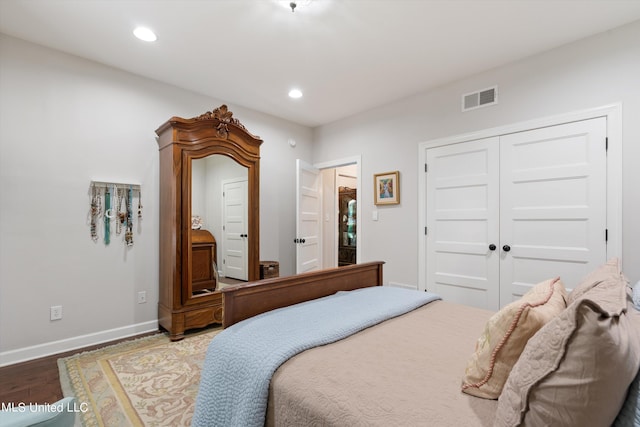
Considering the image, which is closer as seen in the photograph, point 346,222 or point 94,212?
point 94,212

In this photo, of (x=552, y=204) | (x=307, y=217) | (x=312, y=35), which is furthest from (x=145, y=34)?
(x=552, y=204)

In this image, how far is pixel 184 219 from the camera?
10.2 feet

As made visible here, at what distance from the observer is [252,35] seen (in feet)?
8.47

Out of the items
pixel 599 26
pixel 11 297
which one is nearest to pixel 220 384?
pixel 11 297

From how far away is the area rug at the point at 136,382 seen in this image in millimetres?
1858

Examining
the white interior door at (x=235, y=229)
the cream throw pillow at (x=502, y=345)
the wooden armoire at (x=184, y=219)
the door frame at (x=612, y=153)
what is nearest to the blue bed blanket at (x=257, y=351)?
the cream throw pillow at (x=502, y=345)

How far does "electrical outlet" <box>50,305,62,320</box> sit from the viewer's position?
9.06 feet

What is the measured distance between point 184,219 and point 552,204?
3.37 m

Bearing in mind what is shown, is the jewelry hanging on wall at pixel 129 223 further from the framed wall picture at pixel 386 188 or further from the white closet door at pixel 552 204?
the white closet door at pixel 552 204

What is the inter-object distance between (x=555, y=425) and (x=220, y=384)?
1154mm

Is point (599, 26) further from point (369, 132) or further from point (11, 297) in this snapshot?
point (11, 297)

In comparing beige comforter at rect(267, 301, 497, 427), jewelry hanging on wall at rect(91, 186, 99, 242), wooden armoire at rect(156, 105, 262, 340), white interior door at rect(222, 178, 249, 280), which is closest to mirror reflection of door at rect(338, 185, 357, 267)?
white interior door at rect(222, 178, 249, 280)

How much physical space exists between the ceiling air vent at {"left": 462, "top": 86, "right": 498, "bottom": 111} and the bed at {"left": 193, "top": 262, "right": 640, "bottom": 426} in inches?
83.1

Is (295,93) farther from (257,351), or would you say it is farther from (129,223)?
(257,351)
